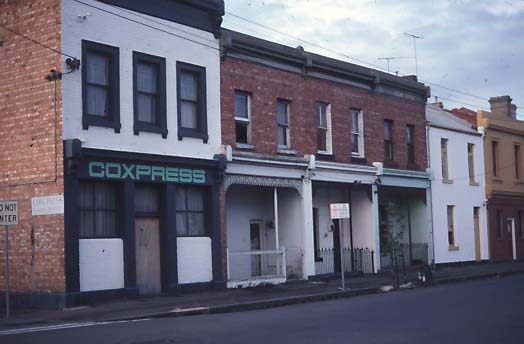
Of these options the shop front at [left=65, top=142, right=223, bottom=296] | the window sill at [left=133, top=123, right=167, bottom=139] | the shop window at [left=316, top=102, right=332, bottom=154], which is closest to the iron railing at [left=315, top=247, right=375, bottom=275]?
the shop window at [left=316, top=102, right=332, bottom=154]

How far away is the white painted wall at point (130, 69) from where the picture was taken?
803 inches

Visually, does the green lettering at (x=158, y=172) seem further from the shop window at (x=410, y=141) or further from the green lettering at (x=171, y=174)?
the shop window at (x=410, y=141)

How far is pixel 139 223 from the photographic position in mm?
22562

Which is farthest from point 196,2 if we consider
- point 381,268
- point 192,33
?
point 381,268

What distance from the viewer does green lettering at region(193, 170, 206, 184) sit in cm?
2403

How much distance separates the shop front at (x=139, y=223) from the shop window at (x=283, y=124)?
3.91 m

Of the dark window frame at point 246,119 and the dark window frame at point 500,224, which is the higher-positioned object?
the dark window frame at point 246,119

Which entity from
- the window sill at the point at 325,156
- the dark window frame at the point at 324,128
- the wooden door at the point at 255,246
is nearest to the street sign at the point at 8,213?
the wooden door at the point at 255,246

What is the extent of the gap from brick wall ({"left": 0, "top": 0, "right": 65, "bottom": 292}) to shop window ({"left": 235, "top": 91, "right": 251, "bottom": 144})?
7.19 metres

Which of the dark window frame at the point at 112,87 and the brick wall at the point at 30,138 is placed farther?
the dark window frame at the point at 112,87

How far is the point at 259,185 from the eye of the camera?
26.5 meters

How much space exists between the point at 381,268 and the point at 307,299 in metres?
11.4

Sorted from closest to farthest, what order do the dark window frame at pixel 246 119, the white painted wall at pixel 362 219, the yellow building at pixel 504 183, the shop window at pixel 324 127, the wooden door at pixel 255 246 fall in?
1. the dark window frame at pixel 246 119
2. the wooden door at pixel 255 246
3. the shop window at pixel 324 127
4. the white painted wall at pixel 362 219
5. the yellow building at pixel 504 183

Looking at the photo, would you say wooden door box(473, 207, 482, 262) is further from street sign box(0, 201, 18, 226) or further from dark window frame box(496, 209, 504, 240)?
street sign box(0, 201, 18, 226)
